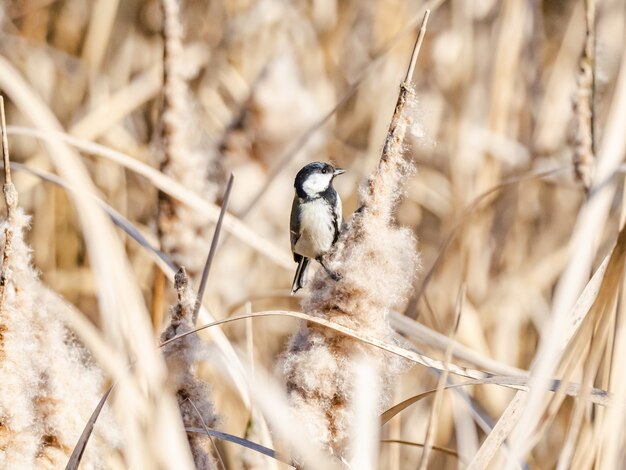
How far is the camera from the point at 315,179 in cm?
94

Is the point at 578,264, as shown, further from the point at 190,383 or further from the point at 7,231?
the point at 7,231

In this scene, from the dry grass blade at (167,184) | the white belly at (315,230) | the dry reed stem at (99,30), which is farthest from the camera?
the dry reed stem at (99,30)

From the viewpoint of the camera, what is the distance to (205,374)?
1433 mm

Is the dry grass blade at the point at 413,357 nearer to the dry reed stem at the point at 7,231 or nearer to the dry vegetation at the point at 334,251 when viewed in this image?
the dry vegetation at the point at 334,251

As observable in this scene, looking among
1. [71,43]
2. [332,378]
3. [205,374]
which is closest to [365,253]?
[332,378]

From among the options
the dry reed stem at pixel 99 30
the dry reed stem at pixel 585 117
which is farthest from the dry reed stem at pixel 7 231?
the dry reed stem at pixel 99 30

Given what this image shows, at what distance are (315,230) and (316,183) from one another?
0.11 metres

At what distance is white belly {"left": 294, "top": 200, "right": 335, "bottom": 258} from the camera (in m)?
0.84

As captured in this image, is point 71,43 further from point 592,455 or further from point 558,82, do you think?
point 592,455

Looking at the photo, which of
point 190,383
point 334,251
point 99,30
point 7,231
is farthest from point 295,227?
point 99,30

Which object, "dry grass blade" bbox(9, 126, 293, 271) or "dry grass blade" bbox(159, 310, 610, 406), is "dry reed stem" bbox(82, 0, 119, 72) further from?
"dry grass blade" bbox(159, 310, 610, 406)

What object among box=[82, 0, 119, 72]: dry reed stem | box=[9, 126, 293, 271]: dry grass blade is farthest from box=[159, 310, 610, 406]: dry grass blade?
box=[82, 0, 119, 72]: dry reed stem

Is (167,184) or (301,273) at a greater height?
(167,184)

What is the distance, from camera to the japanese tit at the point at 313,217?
0.85 metres
